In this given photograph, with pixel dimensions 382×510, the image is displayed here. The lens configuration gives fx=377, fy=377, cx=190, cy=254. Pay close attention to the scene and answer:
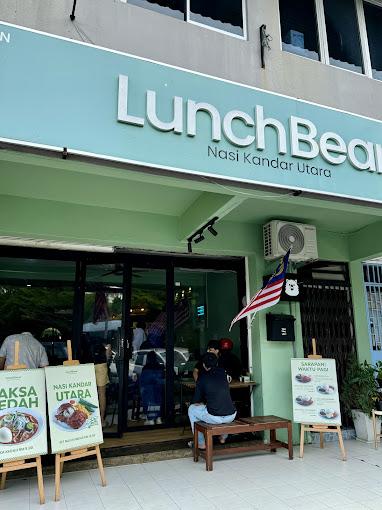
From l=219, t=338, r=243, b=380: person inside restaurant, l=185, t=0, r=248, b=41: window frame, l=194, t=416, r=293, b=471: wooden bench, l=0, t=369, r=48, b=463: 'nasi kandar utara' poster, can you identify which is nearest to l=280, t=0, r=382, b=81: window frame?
l=185, t=0, r=248, b=41: window frame

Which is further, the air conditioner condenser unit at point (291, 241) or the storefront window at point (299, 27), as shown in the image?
the air conditioner condenser unit at point (291, 241)

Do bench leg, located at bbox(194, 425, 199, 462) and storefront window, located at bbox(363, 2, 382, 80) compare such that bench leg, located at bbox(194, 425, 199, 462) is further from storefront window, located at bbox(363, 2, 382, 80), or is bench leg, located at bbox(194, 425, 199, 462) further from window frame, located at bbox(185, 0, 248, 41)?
storefront window, located at bbox(363, 2, 382, 80)

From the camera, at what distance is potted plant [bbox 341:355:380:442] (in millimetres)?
5043

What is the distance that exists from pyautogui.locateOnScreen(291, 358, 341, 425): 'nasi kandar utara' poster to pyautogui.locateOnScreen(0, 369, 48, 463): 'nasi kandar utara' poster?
2.91 metres

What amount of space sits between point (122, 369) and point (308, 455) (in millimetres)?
2519

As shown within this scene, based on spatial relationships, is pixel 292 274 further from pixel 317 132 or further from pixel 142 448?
pixel 142 448

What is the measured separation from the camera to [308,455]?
4.51 metres

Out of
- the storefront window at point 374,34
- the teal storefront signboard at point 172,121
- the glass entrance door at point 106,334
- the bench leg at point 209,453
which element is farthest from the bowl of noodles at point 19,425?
the storefront window at point 374,34

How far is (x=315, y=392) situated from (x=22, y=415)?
333 cm

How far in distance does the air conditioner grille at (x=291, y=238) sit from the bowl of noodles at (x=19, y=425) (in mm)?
3438

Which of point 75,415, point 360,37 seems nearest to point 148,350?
point 75,415

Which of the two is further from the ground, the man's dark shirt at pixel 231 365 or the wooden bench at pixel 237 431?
the man's dark shirt at pixel 231 365

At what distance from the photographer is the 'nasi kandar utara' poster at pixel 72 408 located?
11.4ft

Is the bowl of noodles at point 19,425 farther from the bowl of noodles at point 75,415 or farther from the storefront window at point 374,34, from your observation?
the storefront window at point 374,34
